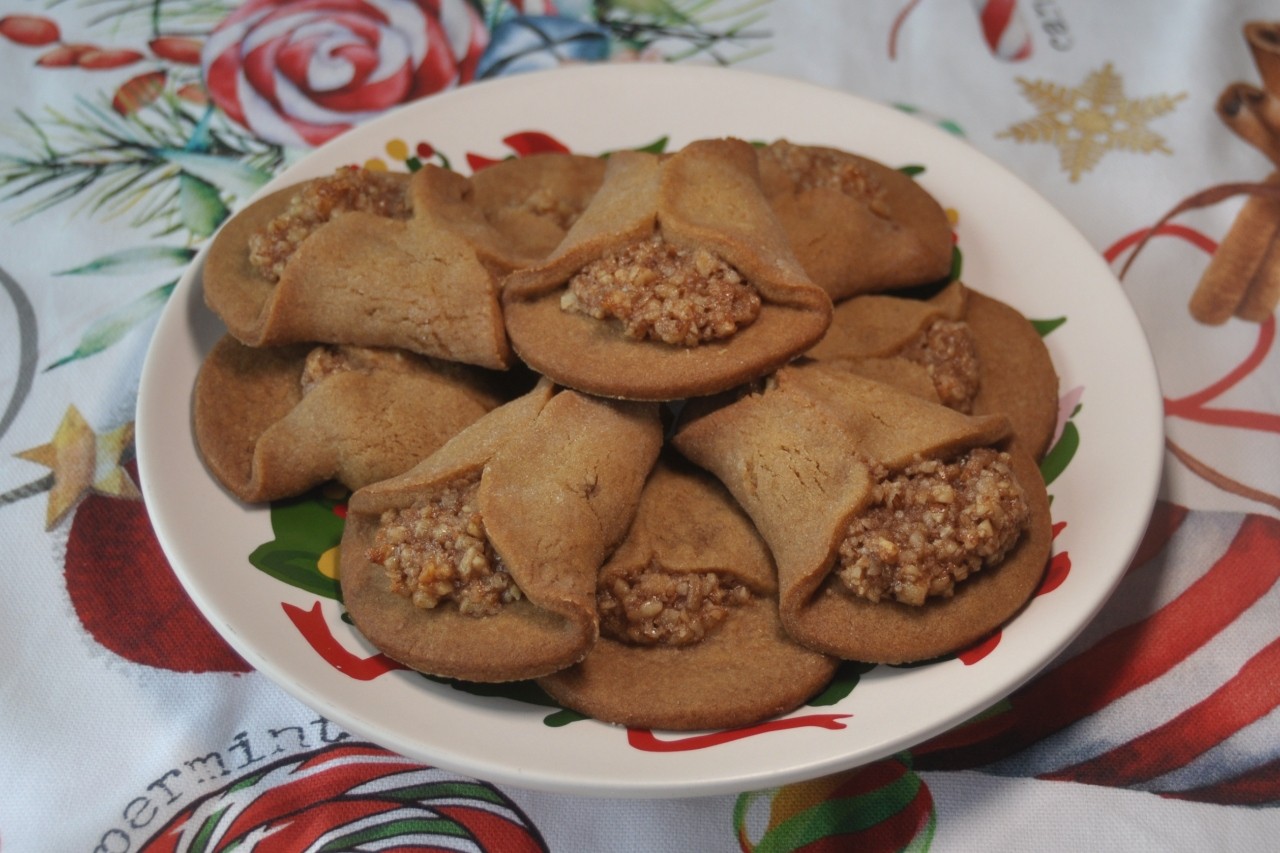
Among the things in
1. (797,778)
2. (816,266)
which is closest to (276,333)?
(816,266)

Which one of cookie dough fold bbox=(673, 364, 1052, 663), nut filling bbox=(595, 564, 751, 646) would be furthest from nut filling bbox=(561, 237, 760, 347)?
nut filling bbox=(595, 564, 751, 646)

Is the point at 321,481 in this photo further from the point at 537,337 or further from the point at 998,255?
the point at 998,255

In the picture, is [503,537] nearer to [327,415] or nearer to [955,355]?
[327,415]

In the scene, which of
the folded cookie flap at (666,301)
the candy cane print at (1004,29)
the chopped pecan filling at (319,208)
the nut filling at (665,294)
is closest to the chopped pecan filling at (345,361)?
the chopped pecan filling at (319,208)

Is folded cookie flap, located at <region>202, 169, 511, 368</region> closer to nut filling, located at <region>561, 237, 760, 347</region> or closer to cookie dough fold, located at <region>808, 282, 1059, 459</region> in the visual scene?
nut filling, located at <region>561, 237, 760, 347</region>

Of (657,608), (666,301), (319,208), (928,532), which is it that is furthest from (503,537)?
(319,208)

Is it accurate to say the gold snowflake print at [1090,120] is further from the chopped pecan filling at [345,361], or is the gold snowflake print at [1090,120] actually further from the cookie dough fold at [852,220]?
the chopped pecan filling at [345,361]

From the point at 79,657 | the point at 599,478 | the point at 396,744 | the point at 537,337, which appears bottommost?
the point at 79,657
